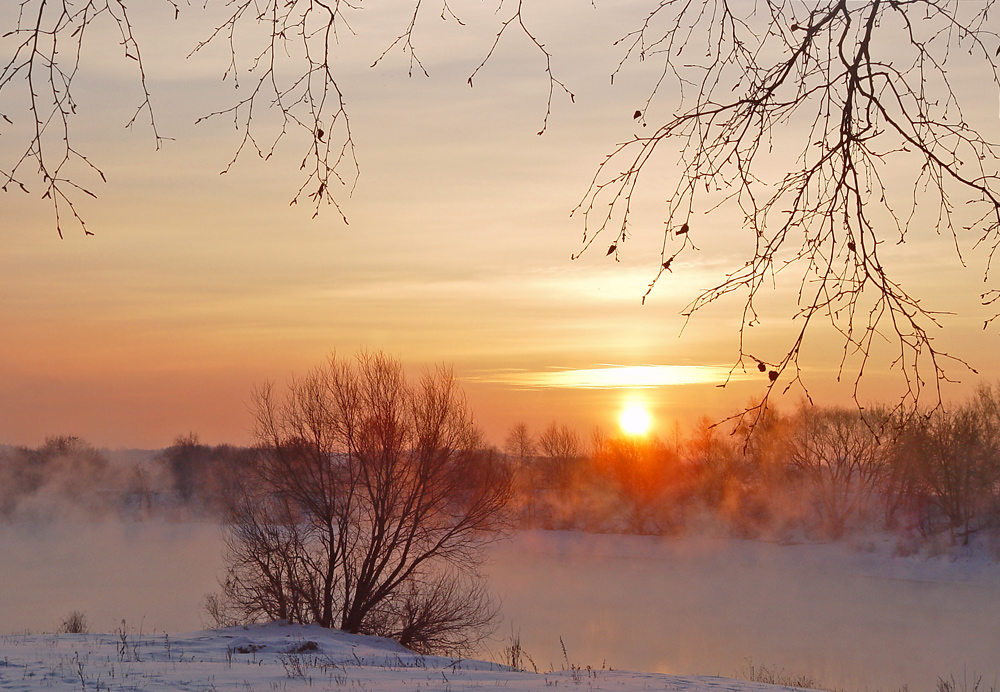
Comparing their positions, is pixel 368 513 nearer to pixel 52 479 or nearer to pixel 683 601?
pixel 683 601

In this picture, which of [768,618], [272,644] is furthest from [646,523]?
[272,644]

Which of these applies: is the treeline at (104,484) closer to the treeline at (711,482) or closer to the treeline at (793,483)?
the treeline at (711,482)

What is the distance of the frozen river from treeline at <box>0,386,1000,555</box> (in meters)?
3.05

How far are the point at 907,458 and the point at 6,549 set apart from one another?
5044 cm

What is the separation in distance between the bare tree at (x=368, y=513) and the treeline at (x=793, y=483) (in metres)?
20.0

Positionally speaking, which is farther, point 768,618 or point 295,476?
point 768,618

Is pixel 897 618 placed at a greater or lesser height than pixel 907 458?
lesser

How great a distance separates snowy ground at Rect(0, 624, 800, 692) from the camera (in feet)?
24.7

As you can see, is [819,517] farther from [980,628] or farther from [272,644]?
[272,644]

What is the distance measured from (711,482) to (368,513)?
4024cm

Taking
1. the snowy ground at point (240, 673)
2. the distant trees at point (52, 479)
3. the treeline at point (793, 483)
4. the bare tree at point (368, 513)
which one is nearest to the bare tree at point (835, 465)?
the treeline at point (793, 483)

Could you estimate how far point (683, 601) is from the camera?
34.9 m

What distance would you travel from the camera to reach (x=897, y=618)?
30.5 meters

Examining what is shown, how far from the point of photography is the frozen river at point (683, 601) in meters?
25.1
